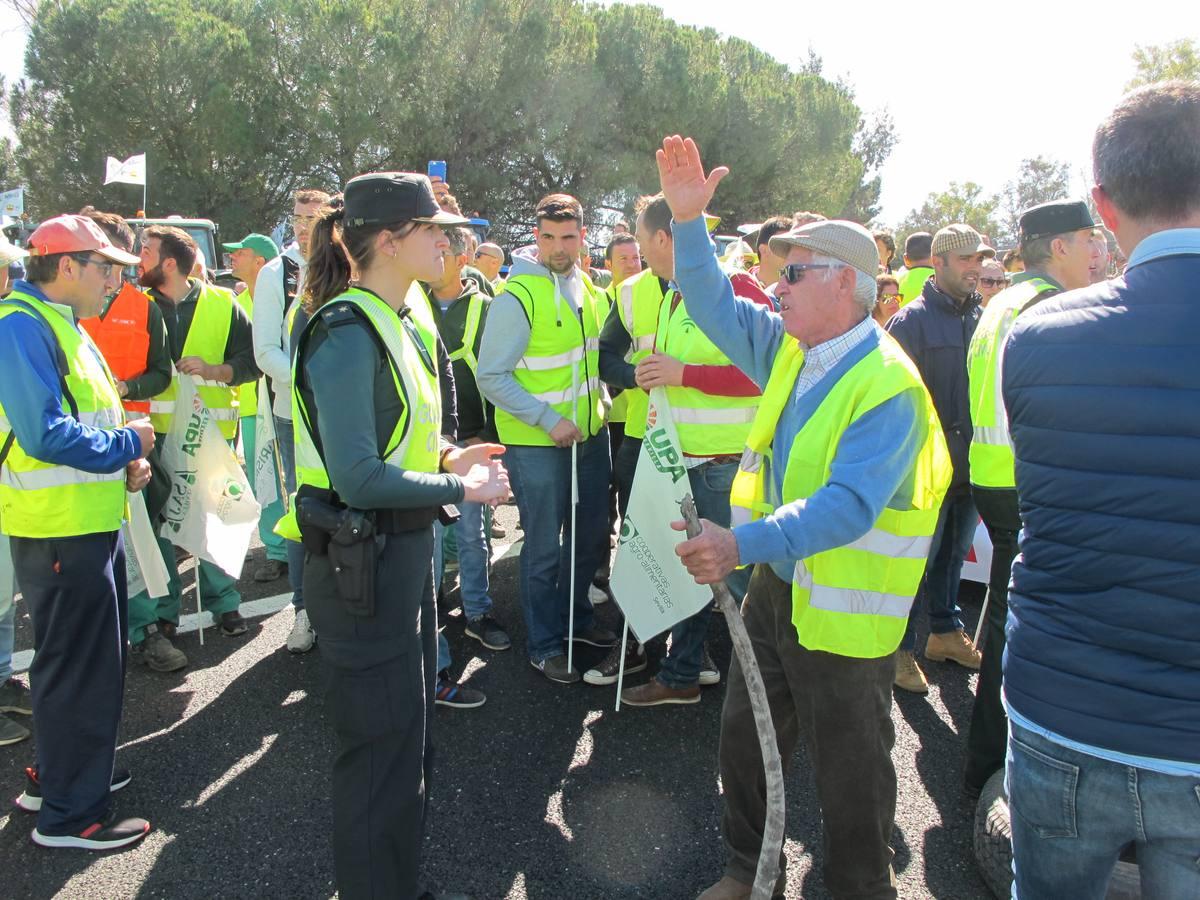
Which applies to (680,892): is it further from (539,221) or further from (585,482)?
(539,221)

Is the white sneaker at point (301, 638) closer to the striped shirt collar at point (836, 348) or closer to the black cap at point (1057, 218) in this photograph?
the striped shirt collar at point (836, 348)

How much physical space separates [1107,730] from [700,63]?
3325 cm

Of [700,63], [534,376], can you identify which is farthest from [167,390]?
[700,63]

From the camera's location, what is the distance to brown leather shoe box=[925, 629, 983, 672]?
423cm

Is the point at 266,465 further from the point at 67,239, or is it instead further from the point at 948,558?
the point at 948,558

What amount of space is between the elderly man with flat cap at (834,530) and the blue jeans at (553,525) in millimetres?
1723

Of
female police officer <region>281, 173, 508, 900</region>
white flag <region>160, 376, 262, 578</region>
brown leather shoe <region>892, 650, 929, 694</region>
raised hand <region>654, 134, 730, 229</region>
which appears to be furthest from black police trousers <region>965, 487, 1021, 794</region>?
white flag <region>160, 376, 262, 578</region>

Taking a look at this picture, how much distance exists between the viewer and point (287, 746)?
3482 millimetres

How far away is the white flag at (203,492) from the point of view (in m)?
4.23

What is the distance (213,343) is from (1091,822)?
4.67 metres

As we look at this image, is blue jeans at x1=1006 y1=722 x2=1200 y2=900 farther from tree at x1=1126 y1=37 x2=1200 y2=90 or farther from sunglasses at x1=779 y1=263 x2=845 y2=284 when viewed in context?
tree at x1=1126 y1=37 x2=1200 y2=90

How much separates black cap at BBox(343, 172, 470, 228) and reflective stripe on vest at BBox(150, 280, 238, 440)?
280 cm

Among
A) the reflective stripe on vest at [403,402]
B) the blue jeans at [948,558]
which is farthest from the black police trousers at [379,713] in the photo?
the blue jeans at [948,558]

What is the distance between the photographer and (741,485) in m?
2.45
